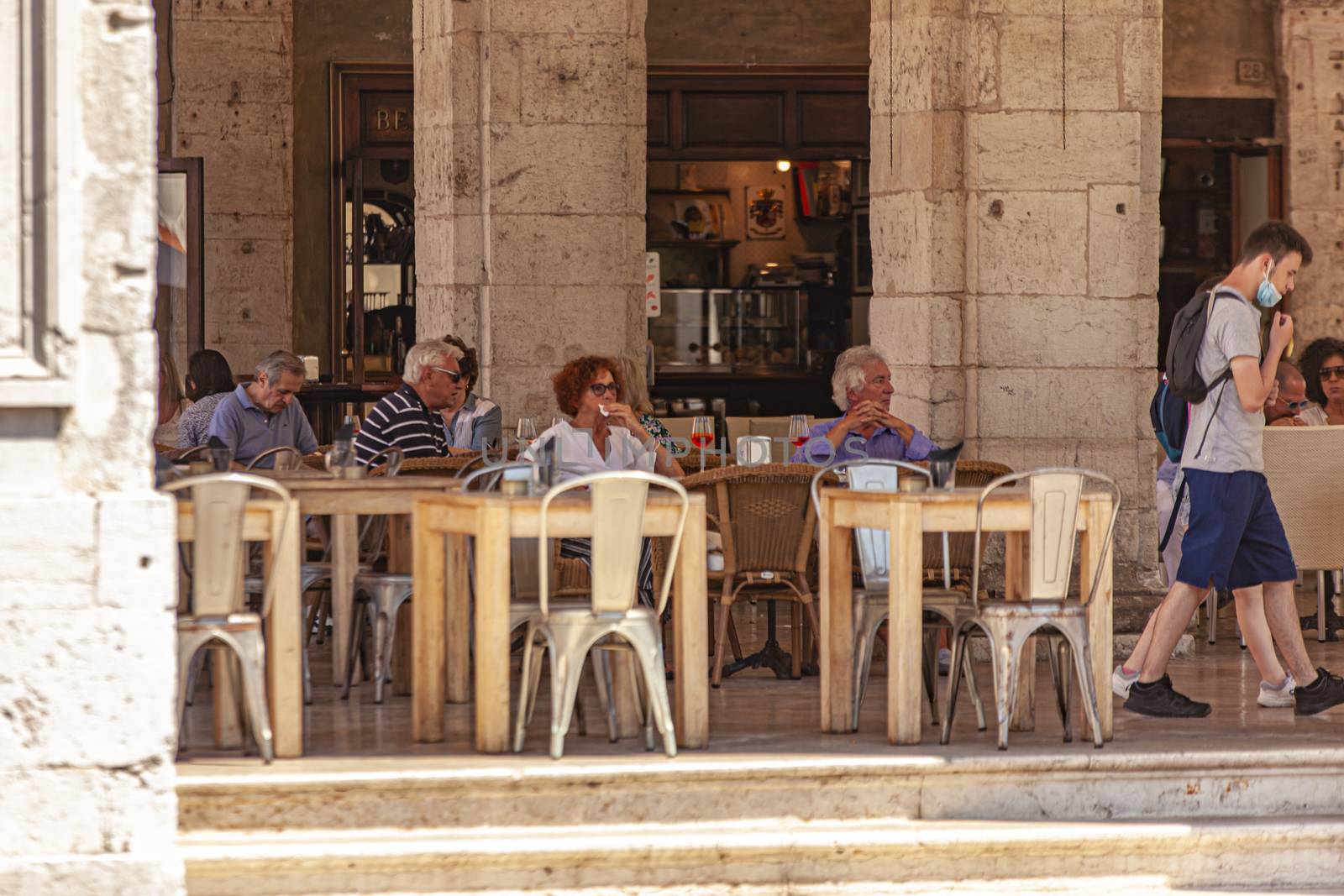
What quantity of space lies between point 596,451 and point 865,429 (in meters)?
1.00

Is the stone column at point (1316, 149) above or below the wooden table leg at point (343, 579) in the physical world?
above

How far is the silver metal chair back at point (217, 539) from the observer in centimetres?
545

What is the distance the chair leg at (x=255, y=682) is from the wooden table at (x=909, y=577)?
5.39ft

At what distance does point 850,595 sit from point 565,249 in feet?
10.7

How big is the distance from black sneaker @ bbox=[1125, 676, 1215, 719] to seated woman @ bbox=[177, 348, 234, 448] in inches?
161

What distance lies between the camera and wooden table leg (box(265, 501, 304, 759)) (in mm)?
5582

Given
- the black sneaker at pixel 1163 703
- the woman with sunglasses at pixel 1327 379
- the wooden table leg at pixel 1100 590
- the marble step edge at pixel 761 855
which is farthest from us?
the woman with sunglasses at pixel 1327 379

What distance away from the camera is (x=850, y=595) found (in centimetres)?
617

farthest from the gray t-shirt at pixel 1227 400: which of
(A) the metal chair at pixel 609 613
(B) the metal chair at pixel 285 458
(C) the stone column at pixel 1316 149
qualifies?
(C) the stone column at pixel 1316 149

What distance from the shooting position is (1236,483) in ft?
20.7

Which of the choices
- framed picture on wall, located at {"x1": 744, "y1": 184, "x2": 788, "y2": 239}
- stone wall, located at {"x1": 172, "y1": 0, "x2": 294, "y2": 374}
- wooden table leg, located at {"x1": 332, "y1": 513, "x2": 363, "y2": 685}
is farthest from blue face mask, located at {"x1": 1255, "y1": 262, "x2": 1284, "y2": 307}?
stone wall, located at {"x1": 172, "y1": 0, "x2": 294, "y2": 374}

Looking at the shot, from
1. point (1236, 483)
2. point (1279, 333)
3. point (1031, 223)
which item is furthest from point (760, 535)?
point (1031, 223)

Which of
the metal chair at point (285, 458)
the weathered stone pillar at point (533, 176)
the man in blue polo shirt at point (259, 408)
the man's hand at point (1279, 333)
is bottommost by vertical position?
the metal chair at point (285, 458)

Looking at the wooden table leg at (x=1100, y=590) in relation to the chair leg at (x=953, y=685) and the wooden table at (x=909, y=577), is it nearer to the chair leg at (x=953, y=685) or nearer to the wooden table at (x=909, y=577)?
the wooden table at (x=909, y=577)
